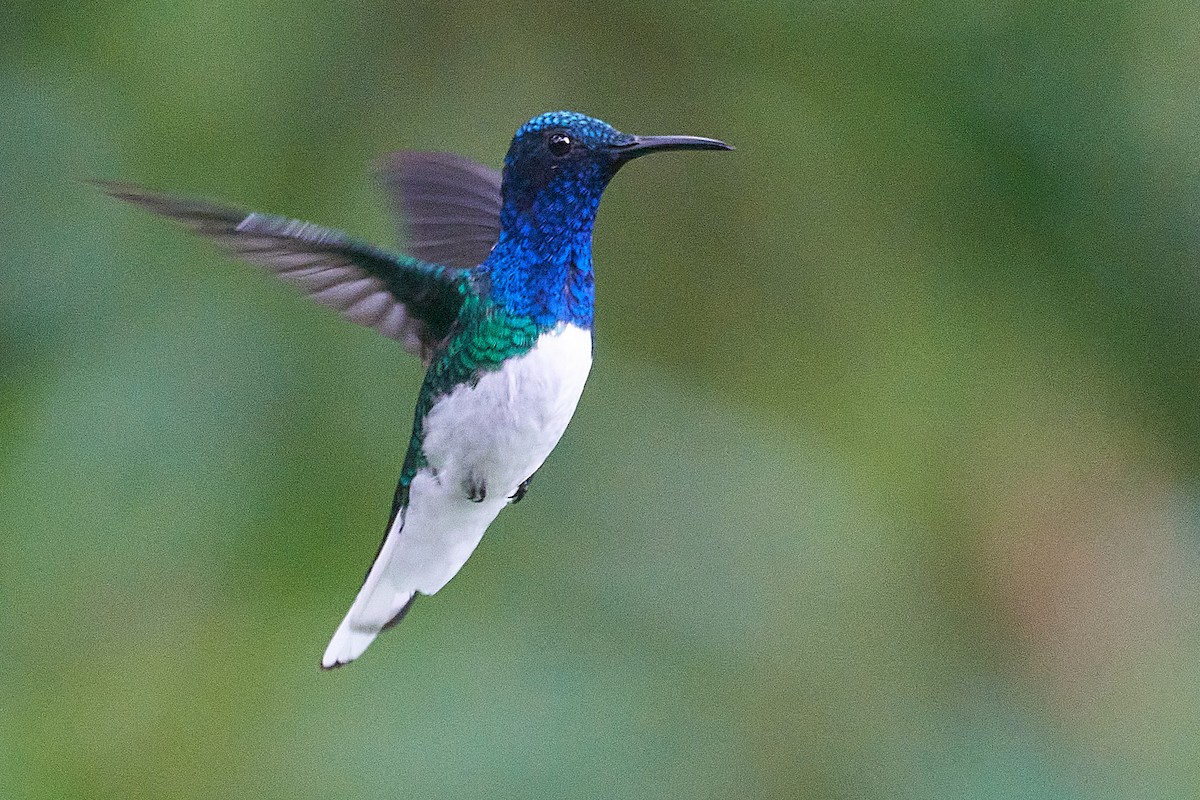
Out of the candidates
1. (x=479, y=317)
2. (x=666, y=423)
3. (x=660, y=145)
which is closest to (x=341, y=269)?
(x=479, y=317)

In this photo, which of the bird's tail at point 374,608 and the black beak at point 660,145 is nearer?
the black beak at point 660,145

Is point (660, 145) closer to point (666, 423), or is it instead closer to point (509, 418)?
point (509, 418)

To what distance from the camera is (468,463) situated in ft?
3.56

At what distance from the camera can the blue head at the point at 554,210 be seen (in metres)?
1.04

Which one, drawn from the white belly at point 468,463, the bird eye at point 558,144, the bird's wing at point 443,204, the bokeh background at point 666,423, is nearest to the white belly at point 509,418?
the white belly at point 468,463

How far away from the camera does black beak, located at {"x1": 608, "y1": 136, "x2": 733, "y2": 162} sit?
890 mm

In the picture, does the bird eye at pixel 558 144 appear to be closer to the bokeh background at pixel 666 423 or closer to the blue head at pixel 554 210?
the blue head at pixel 554 210

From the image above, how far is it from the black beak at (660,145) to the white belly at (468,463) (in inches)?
5.5

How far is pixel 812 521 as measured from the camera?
2104 millimetres

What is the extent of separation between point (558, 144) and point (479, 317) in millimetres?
156

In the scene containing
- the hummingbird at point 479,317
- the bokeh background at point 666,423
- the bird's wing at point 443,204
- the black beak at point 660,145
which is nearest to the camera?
the black beak at point 660,145

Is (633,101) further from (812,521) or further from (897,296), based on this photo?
(812,521)

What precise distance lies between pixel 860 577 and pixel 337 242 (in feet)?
4.45

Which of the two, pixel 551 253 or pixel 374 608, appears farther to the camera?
pixel 374 608
